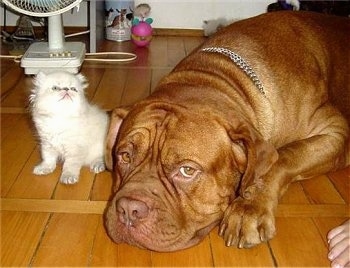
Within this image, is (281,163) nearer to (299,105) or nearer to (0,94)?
(299,105)

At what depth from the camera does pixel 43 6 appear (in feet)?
12.2

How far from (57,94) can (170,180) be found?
98 centimetres

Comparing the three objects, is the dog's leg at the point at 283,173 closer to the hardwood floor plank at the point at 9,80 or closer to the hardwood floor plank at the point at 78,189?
the hardwood floor plank at the point at 78,189

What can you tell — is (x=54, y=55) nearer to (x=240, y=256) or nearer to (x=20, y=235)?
(x=20, y=235)

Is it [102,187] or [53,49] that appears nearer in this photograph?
[102,187]

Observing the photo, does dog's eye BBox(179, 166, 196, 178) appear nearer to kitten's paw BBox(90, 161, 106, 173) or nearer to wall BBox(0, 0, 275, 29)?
kitten's paw BBox(90, 161, 106, 173)

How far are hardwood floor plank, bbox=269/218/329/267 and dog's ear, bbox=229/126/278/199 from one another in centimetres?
33

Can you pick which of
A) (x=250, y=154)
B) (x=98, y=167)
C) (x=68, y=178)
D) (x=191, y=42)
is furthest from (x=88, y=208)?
(x=191, y=42)

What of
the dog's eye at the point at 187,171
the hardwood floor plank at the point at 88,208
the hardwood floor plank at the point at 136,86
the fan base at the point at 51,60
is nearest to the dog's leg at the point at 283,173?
the hardwood floor plank at the point at 88,208

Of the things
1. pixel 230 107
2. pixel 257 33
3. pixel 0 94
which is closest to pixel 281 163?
pixel 230 107

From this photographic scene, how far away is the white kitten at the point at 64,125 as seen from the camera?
Result: 256cm

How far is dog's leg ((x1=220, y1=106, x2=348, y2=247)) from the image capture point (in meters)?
2.02

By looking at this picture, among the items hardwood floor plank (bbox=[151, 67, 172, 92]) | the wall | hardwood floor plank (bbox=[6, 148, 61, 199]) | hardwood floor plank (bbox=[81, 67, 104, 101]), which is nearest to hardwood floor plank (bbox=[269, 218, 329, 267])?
hardwood floor plank (bbox=[6, 148, 61, 199])

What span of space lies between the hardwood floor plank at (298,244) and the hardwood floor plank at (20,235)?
91 cm
